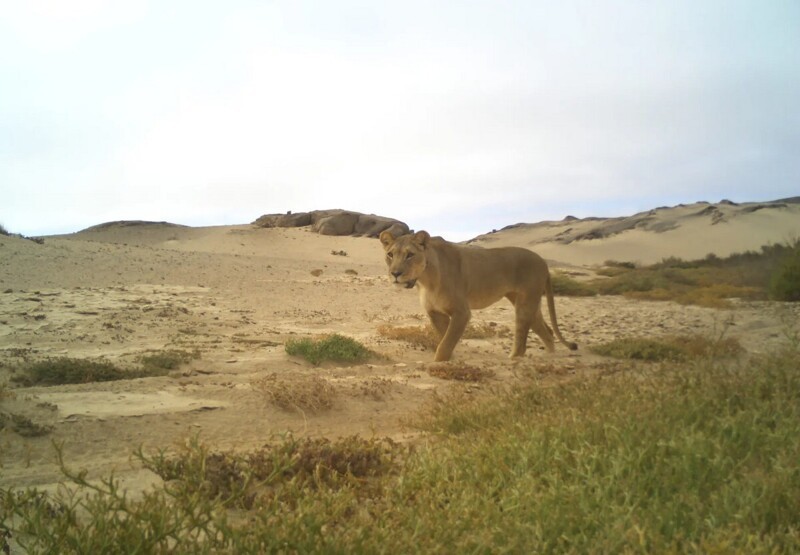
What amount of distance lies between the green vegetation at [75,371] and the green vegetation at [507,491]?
8.75 ft

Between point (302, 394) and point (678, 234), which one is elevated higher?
point (678, 234)

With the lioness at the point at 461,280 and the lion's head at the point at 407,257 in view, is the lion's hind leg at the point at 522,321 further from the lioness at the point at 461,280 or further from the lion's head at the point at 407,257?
the lion's head at the point at 407,257

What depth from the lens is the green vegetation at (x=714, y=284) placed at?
14109 mm

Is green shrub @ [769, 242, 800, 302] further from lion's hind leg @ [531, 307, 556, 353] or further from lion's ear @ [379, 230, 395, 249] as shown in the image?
lion's ear @ [379, 230, 395, 249]

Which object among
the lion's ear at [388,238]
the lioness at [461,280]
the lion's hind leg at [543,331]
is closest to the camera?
the lioness at [461,280]

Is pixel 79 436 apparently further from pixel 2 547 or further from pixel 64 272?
pixel 64 272

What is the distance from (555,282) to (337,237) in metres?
22.3

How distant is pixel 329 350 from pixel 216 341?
172 centimetres

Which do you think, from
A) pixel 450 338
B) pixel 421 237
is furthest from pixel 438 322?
pixel 421 237

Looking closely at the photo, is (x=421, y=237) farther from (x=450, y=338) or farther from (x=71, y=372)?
(x=71, y=372)

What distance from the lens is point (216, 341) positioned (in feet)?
25.2

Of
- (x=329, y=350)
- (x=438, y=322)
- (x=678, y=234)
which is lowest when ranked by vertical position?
(x=329, y=350)

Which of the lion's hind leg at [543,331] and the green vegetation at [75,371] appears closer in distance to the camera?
the green vegetation at [75,371]

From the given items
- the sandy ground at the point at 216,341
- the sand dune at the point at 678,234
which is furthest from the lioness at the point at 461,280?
the sand dune at the point at 678,234
